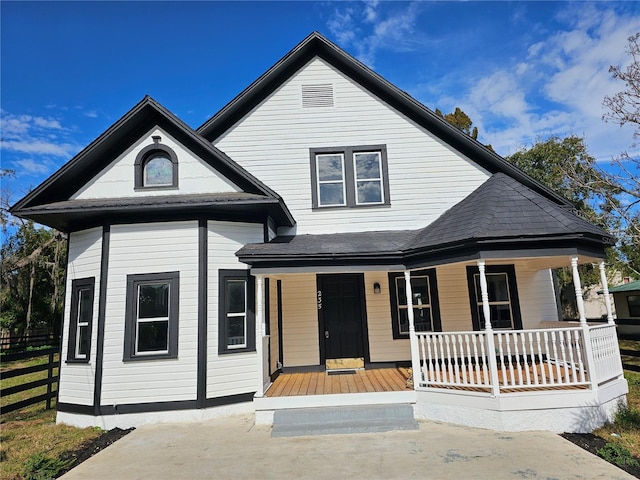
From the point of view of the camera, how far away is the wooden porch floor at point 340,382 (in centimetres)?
712

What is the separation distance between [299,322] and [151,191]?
184 inches

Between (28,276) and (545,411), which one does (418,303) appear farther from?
(28,276)

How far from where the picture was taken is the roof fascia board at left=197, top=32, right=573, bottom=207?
9.59 m

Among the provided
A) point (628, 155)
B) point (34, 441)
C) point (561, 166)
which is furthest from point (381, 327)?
point (561, 166)

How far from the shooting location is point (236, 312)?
775 cm

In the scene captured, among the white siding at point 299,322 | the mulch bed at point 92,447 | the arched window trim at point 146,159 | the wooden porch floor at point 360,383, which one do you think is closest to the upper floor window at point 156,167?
the arched window trim at point 146,159

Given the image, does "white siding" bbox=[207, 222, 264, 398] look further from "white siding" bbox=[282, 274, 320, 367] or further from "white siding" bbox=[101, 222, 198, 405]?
"white siding" bbox=[282, 274, 320, 367]

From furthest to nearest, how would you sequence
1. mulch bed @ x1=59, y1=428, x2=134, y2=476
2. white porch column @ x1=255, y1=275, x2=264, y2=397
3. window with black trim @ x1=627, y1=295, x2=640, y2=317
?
window with black trim @ x1=627, y1=295, x2=640, y2=317 → white porch column @ x1=255, y1=275, x2=264, y2=397 → mulch bed @ x1=59, y1=428, x2=134, y2=476

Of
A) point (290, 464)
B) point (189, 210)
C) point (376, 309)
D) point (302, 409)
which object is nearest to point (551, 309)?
point (376, 309)

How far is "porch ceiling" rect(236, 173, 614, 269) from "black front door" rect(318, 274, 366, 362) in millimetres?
1312

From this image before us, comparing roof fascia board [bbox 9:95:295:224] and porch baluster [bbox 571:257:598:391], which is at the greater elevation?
roof fascia board [bbox 9:95:295:224]

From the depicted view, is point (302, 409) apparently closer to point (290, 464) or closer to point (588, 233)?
point (290, 464)

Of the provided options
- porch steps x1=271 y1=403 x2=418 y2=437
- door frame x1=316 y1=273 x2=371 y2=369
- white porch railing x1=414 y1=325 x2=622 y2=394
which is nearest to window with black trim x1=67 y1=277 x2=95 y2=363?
porch steps x1=271 y1=403 x2=418 y2=437

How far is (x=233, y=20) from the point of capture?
9.59 m
